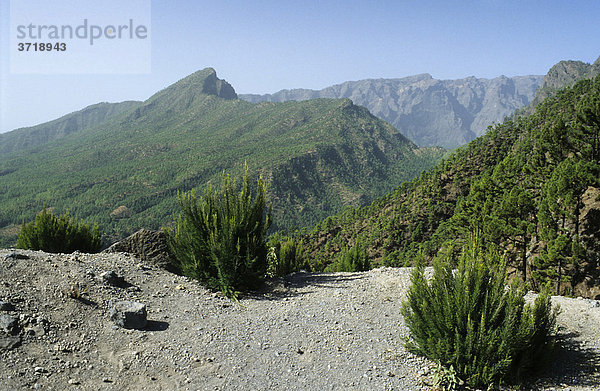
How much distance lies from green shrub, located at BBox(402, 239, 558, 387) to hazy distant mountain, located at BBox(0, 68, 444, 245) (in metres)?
78.2

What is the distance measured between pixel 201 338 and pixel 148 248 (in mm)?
3982

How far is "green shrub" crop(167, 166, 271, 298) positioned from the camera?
772 centimetres

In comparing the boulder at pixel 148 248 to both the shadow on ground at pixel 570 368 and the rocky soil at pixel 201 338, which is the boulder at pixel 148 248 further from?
the shadow on ground at pixel 570 368

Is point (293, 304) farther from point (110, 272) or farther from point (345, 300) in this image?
point (110, 272)

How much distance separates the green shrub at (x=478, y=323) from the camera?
4.59m

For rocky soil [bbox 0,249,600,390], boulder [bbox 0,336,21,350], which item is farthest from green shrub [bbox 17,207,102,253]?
boulder [bbox 0,336,21,350]

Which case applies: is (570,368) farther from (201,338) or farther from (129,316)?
(129,316)

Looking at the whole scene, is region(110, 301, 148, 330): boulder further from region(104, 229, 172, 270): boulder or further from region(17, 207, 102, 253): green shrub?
region(17, 207, 102, 253): green shrub

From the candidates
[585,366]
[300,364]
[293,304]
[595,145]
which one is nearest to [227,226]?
[293,304]

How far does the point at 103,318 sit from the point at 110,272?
1408 mm

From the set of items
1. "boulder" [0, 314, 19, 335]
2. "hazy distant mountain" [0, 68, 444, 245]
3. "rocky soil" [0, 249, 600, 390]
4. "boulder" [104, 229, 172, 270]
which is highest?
"hazy distant mountain" [0, 68, 444, 245]

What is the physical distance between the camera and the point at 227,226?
310 inches

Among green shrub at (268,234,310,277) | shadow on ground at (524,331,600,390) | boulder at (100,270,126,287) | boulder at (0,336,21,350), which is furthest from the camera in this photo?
green shrub at (268,234,310,277)

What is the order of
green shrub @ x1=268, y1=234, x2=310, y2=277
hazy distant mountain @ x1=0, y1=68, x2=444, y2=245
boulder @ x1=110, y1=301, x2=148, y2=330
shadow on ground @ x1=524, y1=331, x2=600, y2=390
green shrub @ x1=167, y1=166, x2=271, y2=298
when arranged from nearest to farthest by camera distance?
shadow on ground @ x1=524, y1=331, x2=600, y2=390, boulder @ x1=110, y1=301, x2=148, y2=330, green shrub @ x1=167, y1=166, x2=271, y2=298, green shrub @ x1=268, y1=234, x2=310, y2=277, hazy distant mountain @ x1=0, y1=68, x2=444, y2=245
